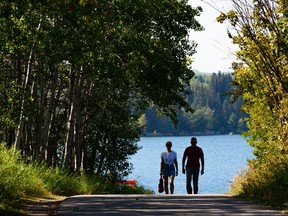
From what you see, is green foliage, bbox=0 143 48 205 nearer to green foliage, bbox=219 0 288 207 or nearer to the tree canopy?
the tree canopy

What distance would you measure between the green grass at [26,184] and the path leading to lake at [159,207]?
1.07 m

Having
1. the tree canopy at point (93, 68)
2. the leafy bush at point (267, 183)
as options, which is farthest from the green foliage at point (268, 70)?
the tree canopy at point (93, 68)

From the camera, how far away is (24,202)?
1599 centimetres

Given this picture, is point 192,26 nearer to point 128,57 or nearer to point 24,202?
point 128,57

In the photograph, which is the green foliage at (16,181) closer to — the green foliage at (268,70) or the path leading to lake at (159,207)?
the path leading to lake at (159,207)

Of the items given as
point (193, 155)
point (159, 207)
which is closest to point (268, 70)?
point (193, 155)

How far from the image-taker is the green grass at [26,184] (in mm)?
15242

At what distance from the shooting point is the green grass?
15.2m

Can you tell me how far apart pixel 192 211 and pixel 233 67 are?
1968 centimetres

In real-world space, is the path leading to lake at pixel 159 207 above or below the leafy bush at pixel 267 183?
below

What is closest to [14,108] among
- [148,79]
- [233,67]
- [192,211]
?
[192,211]

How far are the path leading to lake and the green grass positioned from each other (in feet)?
3.50

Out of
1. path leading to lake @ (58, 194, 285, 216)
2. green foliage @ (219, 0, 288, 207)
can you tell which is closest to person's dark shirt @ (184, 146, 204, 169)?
green foliage @ (219, 0, 288, 207)

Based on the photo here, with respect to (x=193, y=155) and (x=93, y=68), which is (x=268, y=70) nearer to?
(x=193, y=155)
